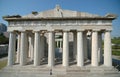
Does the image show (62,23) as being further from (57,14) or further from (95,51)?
(95,51)

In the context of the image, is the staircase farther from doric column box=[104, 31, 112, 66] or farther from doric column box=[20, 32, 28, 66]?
doric column box=[20, 32, 28, 66]

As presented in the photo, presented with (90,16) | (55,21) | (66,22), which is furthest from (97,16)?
(55,21)

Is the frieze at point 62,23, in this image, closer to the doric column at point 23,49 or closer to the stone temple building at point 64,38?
the stone temple building at point 64,38

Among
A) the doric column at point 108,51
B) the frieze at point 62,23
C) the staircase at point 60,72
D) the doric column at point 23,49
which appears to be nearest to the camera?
the staircase at point 60,72

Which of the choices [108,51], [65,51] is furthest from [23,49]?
[108,51]

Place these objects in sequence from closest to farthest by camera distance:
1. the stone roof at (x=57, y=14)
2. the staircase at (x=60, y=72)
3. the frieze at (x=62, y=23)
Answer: the staircase at (x=60, y=72), the frieze at (x=62, y=23), the stone roof at (x=57, y=14)

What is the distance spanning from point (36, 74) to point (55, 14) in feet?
36.1

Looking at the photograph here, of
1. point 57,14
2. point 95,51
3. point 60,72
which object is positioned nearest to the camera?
point 60,72

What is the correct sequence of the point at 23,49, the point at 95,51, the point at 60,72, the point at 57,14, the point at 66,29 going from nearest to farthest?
the point at 60,72, the point at 95,51, the point at 66,29, the point at 23,49, the point at 57,14

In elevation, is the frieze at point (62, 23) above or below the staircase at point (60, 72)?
above

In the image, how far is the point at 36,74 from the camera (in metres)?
19.7

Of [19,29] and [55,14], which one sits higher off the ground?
[55,14]

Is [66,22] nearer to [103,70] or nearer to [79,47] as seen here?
[79,47]

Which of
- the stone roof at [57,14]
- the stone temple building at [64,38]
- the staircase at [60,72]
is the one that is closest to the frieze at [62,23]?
the stone temple building at [64,38]
